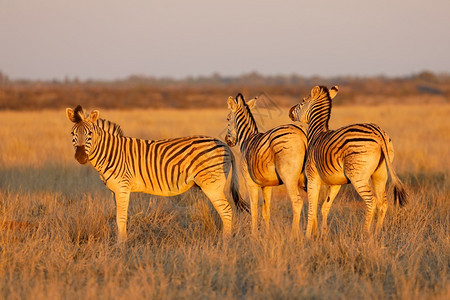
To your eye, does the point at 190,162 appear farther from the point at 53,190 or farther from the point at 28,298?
the point at 53,190

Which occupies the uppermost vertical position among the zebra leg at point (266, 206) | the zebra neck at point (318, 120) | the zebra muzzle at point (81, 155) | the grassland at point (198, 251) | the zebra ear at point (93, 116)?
the zebra neck at point (318, 120)

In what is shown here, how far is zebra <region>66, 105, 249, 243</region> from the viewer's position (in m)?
7.30

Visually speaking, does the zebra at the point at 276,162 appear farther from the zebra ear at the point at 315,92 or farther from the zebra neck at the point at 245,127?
the zebra ear at the point at 315,92

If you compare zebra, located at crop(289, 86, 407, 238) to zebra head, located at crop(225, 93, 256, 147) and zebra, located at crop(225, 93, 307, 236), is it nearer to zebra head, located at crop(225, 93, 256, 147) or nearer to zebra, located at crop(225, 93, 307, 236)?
zebra, located at crop(225, 93, 307, 236)

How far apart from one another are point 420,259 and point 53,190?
7.11 m

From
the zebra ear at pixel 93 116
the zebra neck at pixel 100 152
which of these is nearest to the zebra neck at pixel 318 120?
the zebra neck at pixel 100 152

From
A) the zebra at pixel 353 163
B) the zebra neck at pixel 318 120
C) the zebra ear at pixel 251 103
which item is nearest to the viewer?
the zebra at pixel 353 163

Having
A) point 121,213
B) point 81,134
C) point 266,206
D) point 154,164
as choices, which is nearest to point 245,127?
point 266,206

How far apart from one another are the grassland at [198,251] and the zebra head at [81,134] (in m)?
1.07

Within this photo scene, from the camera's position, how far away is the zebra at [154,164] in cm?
730

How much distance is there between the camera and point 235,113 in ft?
26.8

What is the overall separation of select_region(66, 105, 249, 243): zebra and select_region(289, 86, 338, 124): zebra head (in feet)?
4.77

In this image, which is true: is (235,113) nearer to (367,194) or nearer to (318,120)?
(318,120)

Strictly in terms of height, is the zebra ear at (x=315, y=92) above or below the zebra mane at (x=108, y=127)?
above
